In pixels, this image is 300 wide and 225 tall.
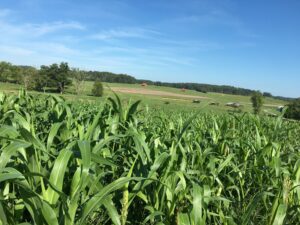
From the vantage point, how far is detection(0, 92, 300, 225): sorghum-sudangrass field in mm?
1652

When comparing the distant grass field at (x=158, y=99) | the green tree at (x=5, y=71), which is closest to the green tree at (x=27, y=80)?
the distant grass field at (x=158, y=99)

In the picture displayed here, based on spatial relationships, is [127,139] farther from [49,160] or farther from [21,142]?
[21,142]

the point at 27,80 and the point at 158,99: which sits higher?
the point at 27,80

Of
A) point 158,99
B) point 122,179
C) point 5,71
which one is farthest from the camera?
point 5,71

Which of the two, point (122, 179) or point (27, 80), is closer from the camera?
point (122, 179)

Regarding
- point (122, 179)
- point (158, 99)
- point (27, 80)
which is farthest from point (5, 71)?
point (122, 179)

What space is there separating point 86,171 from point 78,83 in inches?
152

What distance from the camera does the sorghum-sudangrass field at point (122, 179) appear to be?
1.65 m

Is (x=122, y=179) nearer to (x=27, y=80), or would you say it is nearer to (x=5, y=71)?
(x=27, y=80)

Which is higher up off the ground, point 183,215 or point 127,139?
point 127,139

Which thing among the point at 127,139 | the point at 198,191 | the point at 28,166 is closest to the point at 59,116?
the point at 127,139

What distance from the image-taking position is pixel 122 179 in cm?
168

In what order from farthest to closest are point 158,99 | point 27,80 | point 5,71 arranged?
1. point 5,71
2. point 158,99
3. point 27,80

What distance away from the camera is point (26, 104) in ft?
16.8
